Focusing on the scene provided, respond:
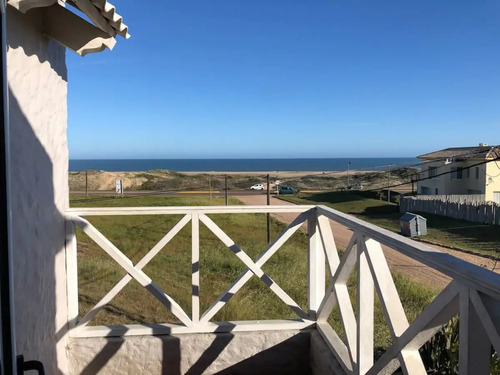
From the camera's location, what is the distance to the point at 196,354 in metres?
3.37

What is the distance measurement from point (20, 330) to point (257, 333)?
1.75 meters

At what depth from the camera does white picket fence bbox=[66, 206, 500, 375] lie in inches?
58.4

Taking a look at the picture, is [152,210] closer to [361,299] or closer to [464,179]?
[361,299]

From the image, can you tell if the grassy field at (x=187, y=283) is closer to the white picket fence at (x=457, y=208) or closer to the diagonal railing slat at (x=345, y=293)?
the diagonal railing slat at (x=345, y=293)

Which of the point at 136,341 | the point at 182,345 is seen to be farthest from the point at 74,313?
the point at 182,345

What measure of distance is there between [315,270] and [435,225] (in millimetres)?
22764

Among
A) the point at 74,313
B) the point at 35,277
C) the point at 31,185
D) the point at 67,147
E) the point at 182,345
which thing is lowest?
the point at 182,345

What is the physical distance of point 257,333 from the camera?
3449 mm

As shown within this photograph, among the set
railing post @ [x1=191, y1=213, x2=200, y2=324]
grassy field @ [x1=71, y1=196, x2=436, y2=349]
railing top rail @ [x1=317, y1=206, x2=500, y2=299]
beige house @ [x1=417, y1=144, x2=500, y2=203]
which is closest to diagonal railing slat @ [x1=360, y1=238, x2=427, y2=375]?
railing top rail @ [x1=317, y1=206, x2=500, y2=299]

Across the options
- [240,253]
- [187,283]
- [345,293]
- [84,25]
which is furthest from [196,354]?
[187,283]

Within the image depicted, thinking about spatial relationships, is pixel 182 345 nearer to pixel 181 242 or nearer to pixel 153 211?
pixel 153 211

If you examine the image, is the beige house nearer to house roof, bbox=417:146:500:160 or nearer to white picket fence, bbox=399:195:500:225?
house roof, bbox=417:146:500:160

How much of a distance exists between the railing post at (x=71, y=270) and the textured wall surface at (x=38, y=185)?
6cm

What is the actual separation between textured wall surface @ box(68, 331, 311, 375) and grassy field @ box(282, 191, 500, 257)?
11.4 metres
